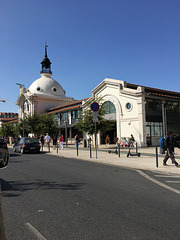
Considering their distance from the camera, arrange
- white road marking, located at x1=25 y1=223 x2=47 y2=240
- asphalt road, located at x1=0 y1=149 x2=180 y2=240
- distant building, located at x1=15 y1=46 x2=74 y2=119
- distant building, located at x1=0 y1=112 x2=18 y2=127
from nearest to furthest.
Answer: white road marking, located at x1=25 y1=223 x2=47 y2=240 < asphalt road, located at x1=0 y1=149 x2=180 y2=240 < distant building, located at x1=15 y1=46 x2=74 y2=119 < distant building, located at x1=0 y1=112 x2=18 y2=127

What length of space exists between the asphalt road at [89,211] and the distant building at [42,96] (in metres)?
44.4

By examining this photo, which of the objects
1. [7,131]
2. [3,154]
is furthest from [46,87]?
[3,154]

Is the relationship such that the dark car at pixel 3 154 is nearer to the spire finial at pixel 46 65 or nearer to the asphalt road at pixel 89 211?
the asphalt road at pixel 89 211

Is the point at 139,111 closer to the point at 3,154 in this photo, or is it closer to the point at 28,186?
the point at 28,186

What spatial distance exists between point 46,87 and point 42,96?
172 inches

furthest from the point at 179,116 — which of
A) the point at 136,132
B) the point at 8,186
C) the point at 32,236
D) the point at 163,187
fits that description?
the point at 32,236

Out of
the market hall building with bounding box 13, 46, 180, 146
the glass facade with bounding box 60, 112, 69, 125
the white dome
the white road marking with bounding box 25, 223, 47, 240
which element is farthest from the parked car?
the white dome

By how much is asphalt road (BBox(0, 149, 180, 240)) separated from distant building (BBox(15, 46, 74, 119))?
44.4 m

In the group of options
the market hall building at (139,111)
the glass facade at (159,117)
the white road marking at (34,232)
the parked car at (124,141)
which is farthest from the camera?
the glass facade at (159,117)

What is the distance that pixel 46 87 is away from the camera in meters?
54.3

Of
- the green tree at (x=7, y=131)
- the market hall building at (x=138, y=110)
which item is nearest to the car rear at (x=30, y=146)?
the market hall building at (x=138, y=110)

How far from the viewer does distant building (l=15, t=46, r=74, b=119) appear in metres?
50.3

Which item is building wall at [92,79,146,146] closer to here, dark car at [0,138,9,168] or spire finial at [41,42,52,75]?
dark car at [0,138,9,168]

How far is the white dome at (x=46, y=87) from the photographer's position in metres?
53.6
